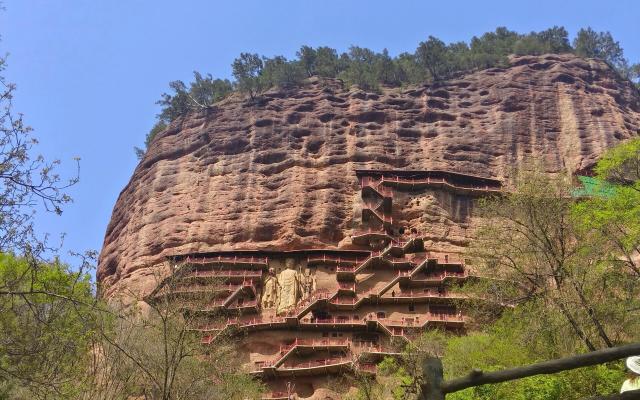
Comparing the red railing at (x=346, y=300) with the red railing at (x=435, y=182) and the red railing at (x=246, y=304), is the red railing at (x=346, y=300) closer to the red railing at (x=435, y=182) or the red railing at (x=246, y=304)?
the red railing at (x=246, y=304)

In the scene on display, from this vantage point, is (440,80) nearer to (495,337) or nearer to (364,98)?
(364,98)

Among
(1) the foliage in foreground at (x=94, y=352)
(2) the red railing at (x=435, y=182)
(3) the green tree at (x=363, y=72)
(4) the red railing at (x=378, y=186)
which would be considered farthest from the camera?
(3) the green tree at (x=363, y=72)

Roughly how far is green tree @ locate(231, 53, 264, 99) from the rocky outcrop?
1892 millimetres

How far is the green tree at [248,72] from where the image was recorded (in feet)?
181

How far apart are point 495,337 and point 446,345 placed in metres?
5.60

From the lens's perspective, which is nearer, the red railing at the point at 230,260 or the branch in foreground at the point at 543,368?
the branch in foreground at the point at 543,368

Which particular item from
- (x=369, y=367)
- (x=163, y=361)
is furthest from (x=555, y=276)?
(x=369, y=367)

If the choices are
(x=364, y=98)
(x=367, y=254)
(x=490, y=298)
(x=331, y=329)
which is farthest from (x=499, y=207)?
(x=364, y=98)

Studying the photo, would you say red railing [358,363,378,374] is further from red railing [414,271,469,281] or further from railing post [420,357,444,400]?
railing post [420,357,444,400]

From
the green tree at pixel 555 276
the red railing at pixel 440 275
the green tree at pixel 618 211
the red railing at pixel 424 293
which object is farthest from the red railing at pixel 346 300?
the green tree at pixel 618 211

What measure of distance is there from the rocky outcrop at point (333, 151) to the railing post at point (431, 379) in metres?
33.5

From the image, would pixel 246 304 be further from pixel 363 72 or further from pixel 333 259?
pixel 363 72

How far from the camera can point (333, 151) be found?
150ft

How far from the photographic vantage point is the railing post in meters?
5.06
